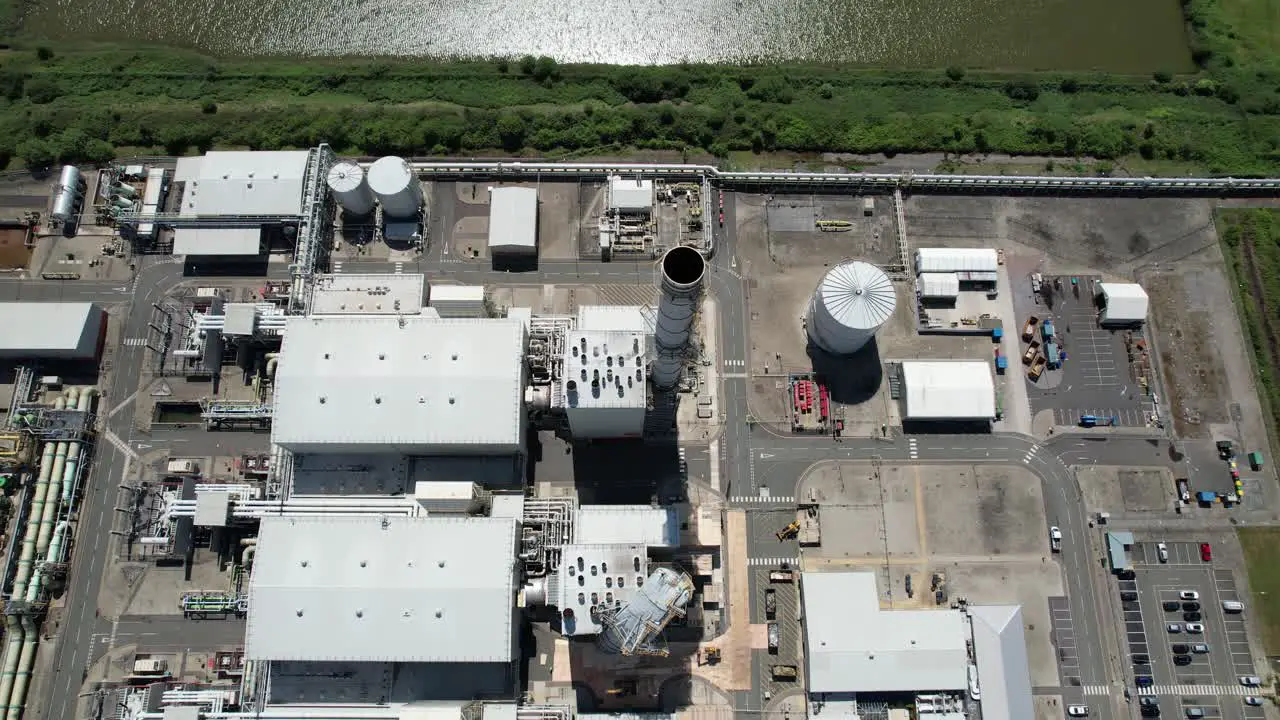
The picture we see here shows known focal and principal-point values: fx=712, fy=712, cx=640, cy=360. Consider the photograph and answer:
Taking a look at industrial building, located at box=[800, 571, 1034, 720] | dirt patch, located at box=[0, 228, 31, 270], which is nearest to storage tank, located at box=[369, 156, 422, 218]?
dirt patch, located at box=[0, 228, 31, 270]

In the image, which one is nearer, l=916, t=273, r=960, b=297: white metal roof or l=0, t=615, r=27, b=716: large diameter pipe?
l=0, t=615, r=27, b=716: large diameter pipe

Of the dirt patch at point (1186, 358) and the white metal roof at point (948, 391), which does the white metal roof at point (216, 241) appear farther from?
the dirt patch at point (1186, 358)

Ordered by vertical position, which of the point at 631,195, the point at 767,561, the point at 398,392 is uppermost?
the point at 631,195

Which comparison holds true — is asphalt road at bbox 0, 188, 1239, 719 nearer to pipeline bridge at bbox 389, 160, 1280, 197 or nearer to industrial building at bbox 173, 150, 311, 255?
industrial building at bbox 173, 150, 311, 255

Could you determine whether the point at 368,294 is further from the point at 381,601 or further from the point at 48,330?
the point at 48,330

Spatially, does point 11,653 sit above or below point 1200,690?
above

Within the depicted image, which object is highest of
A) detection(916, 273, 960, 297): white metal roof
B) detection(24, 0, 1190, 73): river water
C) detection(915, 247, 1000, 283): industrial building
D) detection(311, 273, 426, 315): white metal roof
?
detection(24, 0, 1190, 73): river water

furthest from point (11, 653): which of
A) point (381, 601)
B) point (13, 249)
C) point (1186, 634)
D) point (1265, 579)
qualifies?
point (1265, 579)
